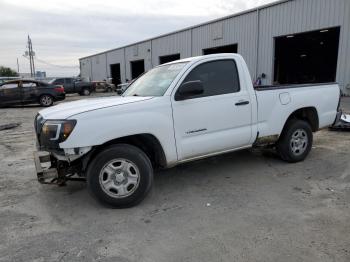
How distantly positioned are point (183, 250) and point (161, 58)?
2956 cm

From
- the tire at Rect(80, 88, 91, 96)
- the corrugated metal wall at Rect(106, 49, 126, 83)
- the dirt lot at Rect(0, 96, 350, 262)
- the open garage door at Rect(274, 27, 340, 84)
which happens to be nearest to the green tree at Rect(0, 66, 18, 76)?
the corrugated metal wall at Rect(106, 49, 126, 83)

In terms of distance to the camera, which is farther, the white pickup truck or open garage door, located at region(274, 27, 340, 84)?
open garage door, located at region(274, 27, 340, 84)

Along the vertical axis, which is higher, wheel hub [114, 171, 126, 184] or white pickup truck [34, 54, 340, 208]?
white pickup truck [34, 54, 340, 208]

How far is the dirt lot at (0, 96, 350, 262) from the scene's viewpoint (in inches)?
116

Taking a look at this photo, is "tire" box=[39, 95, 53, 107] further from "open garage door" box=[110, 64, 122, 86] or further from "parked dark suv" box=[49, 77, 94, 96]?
"open garage door" box=[110, 64, 122, 86]

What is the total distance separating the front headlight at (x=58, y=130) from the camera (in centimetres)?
347

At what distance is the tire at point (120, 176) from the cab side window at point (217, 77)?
1309 millimetres

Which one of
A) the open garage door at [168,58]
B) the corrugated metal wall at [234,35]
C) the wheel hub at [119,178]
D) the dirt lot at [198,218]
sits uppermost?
the corrugated metal wall at [234,35]

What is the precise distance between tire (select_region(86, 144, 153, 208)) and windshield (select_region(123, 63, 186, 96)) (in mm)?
955

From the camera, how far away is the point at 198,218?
359cm

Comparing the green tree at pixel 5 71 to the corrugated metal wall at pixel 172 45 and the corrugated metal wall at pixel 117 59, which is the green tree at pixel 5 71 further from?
the corrugated metal wall at pixel 172 45

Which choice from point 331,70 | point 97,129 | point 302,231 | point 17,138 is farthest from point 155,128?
point 331,70

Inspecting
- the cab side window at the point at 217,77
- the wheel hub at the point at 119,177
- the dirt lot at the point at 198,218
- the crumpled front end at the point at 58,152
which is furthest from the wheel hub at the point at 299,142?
the crumpled front end at the point at 58,152

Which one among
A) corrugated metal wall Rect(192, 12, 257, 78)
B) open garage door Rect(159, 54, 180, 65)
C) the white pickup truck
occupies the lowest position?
the white pickup truck
